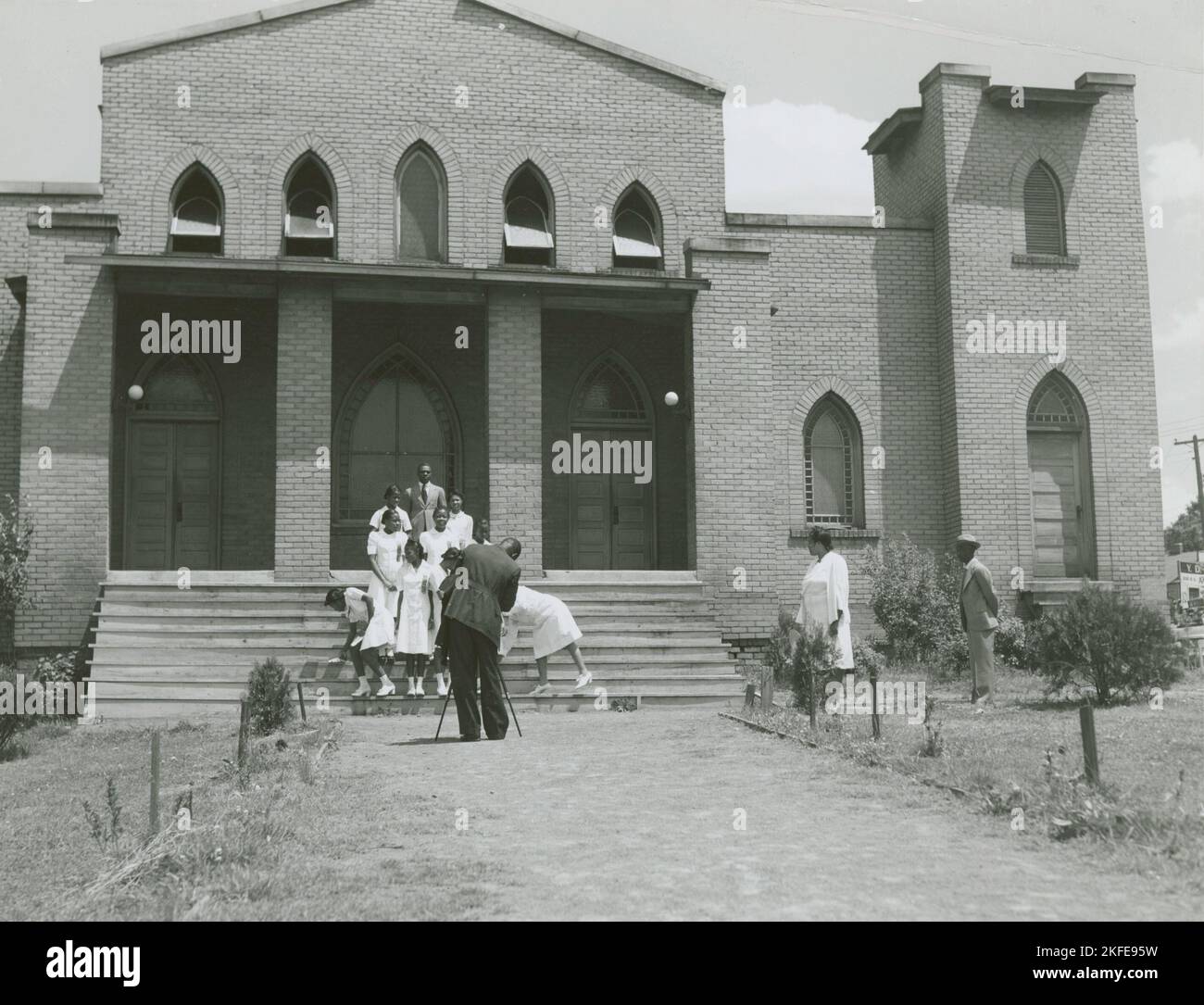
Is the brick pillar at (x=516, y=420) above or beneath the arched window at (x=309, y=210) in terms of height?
beneath

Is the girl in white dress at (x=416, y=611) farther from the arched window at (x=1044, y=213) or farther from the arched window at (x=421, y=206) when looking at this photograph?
the arched window at (x=1044, y=213)

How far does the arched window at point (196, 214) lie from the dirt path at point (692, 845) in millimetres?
10286

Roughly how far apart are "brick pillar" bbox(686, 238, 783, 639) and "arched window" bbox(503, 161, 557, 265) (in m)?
2.11

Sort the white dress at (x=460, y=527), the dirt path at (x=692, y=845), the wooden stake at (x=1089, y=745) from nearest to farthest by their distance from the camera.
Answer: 1. the dirt path at (x=692, y=845)
2. the wooden stake at (x=1089, y=745)
3. the white dress at (x=460, y=527)

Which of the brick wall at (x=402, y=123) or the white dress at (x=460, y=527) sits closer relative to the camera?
the white dress at (x=460, y=527)

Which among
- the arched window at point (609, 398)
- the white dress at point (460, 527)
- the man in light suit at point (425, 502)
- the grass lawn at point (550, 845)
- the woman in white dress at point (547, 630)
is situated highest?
the arched window at point (609, 398)

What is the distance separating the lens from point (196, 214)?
18.7 metres

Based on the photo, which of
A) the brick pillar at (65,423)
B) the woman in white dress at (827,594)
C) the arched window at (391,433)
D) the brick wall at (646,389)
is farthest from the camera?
the brick wall at (646,389)

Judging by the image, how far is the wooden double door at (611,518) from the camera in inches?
795

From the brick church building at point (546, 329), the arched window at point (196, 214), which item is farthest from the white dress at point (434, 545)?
the arched window at point (196, 214)

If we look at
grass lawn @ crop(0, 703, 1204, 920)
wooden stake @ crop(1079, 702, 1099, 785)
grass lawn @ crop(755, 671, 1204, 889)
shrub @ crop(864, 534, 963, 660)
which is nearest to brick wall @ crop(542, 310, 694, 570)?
shrub @ crop(864, 534, 963, 660)

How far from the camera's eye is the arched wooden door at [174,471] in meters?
19.0

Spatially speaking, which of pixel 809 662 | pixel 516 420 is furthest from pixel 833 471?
pixel 809 662
